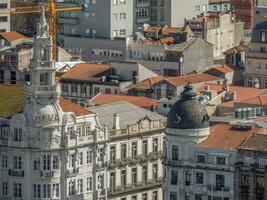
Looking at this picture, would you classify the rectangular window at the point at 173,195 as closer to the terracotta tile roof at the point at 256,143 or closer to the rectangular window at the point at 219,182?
the rectangular window at the point at 219,182

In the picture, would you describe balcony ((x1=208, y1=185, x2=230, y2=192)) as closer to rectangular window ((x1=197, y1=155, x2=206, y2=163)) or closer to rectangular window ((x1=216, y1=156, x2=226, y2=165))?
Answer: rectangular window ((x1=216, y1=156, x2=226, y2=165))

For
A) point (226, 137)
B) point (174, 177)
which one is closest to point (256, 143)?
point (226, 137)

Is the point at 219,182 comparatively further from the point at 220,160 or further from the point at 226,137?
the point at 226,137

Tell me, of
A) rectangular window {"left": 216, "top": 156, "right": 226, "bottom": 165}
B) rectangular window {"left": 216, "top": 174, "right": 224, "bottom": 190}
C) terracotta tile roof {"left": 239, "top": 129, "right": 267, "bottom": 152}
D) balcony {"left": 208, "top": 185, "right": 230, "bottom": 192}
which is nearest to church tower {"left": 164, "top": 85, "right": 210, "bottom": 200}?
balcony {"left": 208, "top": 185, "right": 230, "bottom": 192}

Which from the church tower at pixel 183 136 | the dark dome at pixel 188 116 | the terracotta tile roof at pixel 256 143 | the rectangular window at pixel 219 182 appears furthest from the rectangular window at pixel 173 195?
the terracotta tile roof at pixel 256 143
